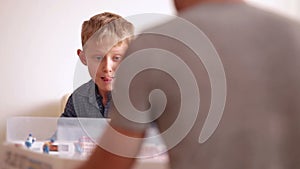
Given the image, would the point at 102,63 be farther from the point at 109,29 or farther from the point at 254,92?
the point at 254,92

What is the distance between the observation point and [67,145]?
2.88 ft

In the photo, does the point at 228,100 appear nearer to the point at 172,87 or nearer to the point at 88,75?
the point at 172,87

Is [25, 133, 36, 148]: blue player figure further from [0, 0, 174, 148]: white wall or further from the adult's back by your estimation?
[0, 0, 174, 148]: white wall

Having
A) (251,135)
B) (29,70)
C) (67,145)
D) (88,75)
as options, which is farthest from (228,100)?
(29,70)

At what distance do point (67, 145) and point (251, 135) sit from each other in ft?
1.63

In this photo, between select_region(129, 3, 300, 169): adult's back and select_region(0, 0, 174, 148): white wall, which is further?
select_region(0, 0, 174, 148): white wall

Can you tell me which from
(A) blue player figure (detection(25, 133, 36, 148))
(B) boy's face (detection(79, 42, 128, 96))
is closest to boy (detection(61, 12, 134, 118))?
(B) boy's face (detection(79, 42, 128, 96))

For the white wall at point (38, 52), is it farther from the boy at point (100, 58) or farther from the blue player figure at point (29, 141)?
the blue player figure at point (29, 141)

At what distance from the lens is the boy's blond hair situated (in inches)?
52.1

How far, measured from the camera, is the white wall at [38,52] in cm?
206

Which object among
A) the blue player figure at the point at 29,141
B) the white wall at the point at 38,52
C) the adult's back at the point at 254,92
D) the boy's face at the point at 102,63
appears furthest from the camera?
the white wall at the point at 38,52

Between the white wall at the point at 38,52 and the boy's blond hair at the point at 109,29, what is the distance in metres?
0.70

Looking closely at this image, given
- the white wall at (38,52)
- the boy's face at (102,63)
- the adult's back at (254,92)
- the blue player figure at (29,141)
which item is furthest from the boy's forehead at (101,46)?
the adult's back at (254,92)

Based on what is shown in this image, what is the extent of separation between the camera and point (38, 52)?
6.92 ft
